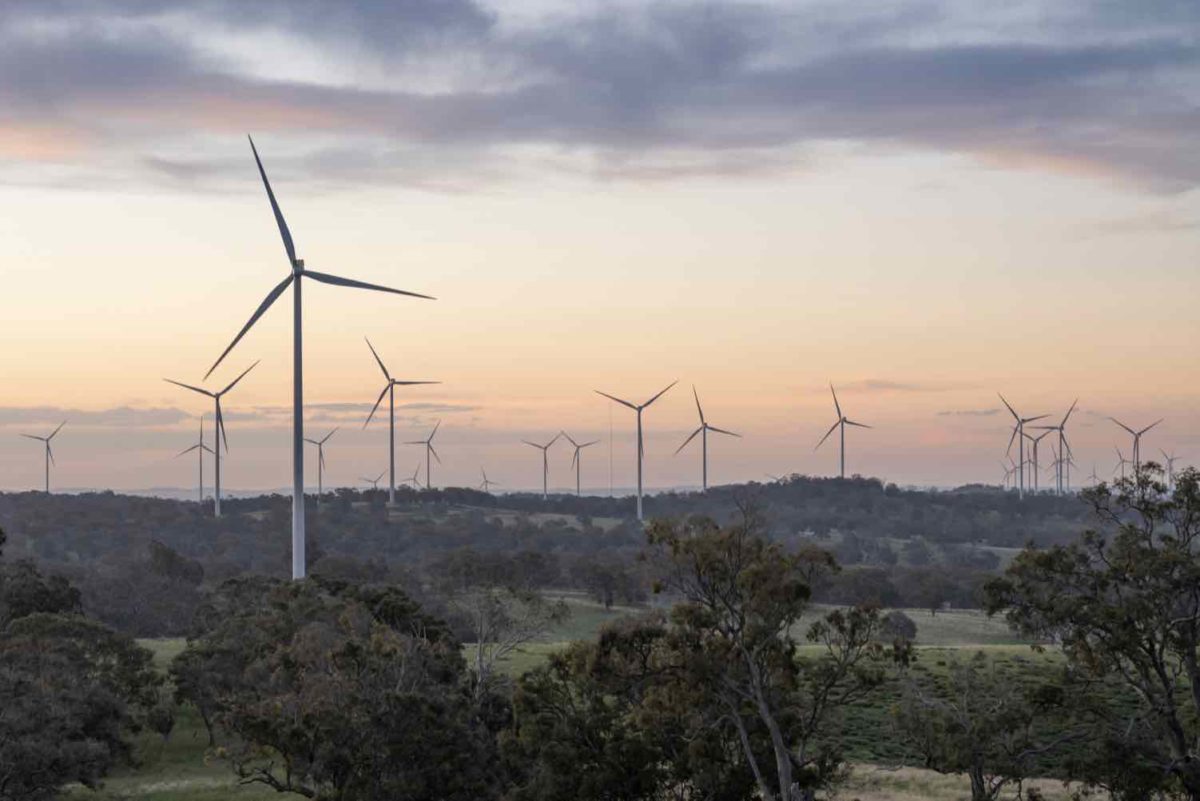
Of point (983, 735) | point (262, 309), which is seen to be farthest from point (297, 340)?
point (983, 735)

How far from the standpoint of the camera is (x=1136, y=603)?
54.2m

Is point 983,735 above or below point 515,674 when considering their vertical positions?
above

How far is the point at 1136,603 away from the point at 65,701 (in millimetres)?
46514

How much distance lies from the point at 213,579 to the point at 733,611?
5325 inches

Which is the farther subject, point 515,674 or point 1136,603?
point 515,674

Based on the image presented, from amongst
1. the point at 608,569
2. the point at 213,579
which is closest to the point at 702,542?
the point at 608,569

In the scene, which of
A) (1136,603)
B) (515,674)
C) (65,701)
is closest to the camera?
(1136,603)

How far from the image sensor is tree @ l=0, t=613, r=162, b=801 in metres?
64.0

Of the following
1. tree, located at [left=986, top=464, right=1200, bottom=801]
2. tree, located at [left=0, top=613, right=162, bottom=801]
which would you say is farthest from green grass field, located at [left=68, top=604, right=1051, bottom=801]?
tree, located at [left=986, top=464, right=1200, bottom=801]

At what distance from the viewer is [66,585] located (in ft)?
356

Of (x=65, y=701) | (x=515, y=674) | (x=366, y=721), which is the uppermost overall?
(x=366, y=721)

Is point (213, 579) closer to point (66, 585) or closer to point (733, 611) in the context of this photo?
point (66, 585)

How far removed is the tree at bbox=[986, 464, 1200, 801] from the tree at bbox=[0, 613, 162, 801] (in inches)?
1459

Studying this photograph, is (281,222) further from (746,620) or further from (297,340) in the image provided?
(746,620)
